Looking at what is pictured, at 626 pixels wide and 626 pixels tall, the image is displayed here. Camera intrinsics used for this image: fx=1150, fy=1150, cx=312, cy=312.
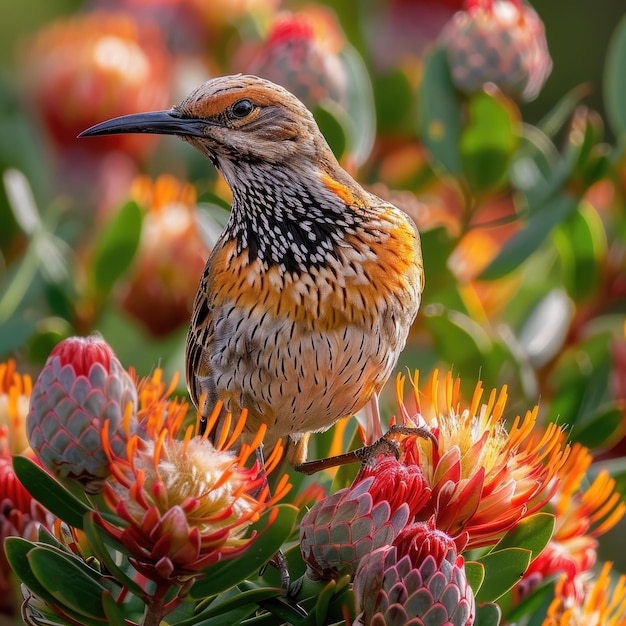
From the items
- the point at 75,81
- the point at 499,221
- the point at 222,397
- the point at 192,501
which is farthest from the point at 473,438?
the point at 75,81

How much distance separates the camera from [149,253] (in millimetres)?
3328

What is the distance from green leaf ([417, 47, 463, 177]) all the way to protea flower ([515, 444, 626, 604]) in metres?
1.11

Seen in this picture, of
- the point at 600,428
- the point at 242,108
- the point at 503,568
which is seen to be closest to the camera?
the point at 503,568

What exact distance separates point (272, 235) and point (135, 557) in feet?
3.40

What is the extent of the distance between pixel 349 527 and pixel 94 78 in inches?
91.1

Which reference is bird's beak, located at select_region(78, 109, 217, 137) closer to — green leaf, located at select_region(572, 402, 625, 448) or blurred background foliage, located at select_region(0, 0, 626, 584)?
blurred background foliage, located at select_region(0, 0, 626, 584)

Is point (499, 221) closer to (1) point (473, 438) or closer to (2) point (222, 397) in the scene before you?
(2) point (222, 397)

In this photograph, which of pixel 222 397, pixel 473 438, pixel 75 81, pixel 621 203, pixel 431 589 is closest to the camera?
pixel 431 589

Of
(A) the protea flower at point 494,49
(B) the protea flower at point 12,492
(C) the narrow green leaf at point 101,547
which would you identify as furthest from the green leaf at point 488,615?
(A) the protea flower at point 494,49

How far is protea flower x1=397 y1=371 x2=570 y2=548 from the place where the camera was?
201 cm

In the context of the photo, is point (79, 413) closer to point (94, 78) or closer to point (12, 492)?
point (12, 492)

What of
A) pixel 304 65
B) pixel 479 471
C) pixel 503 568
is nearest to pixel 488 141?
pixel 304 65

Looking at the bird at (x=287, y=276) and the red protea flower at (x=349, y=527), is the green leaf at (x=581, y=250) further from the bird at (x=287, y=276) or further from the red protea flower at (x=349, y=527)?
the red protea flower at (x=349, y=527)

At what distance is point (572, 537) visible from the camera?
93.4 inches
